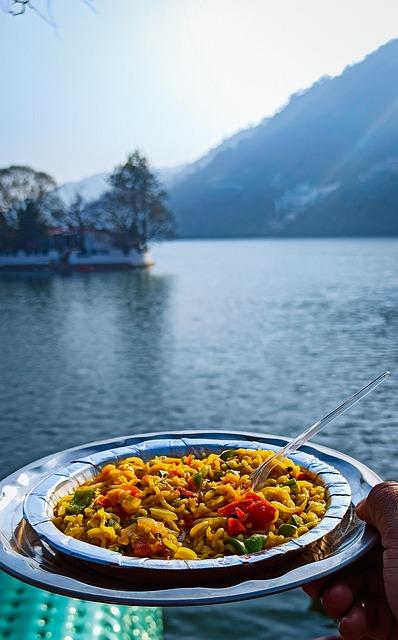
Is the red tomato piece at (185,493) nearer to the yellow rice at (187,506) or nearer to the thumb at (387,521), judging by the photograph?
the yellow rice at (187,506)

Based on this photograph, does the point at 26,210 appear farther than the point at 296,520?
Yes

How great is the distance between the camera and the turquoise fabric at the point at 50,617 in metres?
2.60

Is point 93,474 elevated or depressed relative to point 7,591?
elevated

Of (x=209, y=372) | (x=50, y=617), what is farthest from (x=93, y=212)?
(x=50, y=617)

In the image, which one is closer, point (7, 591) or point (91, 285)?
point (7, 591)

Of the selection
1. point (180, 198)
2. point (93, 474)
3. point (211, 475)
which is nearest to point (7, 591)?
point (93, 474)

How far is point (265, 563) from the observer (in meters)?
1.36

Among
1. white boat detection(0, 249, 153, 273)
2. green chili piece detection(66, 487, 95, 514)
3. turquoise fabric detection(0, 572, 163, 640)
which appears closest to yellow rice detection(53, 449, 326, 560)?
green chili piece detection(66, 487, 95, 514)

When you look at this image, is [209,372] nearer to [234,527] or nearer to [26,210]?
[234,527]

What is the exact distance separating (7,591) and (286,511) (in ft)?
5.22

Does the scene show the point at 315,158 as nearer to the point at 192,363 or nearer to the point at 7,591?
the point at 192,363

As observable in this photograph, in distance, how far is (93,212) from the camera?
4991 cm

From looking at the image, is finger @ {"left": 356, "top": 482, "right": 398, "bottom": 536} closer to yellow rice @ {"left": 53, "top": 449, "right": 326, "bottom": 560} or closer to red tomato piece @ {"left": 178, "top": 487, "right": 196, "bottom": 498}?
yellow rice @ {"left": 53, "top": 449, "right": 326, "bottom": 560}

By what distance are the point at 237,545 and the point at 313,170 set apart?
3846 inches
